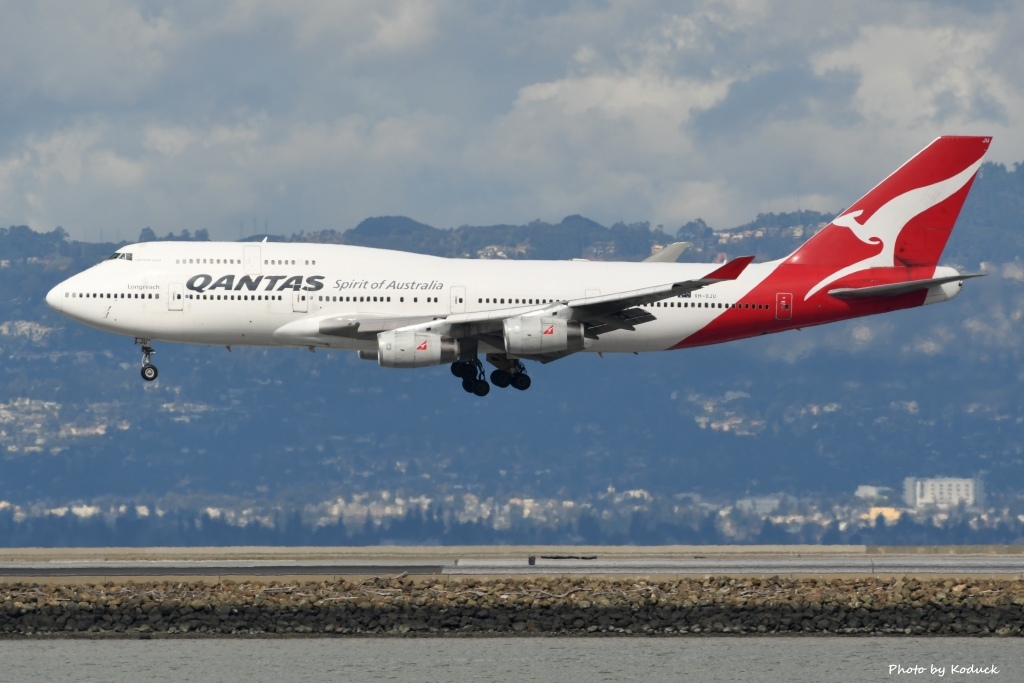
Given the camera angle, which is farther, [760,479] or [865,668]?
[760,479]

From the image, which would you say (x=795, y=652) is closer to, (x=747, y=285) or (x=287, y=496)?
(x=747, y=285)

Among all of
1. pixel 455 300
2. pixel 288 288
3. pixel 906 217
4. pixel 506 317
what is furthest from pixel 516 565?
pixel 906 217

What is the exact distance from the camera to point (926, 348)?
197 metres

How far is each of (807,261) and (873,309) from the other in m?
2.97

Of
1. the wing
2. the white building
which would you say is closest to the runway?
the wing

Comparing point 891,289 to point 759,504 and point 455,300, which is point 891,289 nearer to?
point 455,300

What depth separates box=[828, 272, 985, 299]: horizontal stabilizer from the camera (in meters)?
58.7

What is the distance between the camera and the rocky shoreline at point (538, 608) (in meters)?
48.9

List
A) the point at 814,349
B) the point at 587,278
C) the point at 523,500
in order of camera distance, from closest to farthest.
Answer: the point at 587,278
the point at 814,349
the point at 523,500

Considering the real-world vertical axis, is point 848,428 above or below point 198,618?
above

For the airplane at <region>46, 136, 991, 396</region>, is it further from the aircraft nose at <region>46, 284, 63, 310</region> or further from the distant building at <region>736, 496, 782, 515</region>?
the distant building at <region>736, 496, 782, 515</region>

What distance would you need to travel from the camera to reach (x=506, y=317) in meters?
56.4

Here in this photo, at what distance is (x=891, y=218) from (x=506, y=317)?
16.5 metres

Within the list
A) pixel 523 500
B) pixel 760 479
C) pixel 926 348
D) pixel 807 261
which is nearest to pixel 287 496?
pixel 523 500
